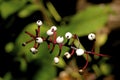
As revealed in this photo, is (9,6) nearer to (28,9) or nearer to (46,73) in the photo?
(28,9)

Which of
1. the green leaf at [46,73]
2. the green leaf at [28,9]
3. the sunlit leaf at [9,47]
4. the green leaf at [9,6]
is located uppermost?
the green leaf at [9,6]

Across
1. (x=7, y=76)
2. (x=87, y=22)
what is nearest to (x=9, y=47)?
(x=7, y=76)

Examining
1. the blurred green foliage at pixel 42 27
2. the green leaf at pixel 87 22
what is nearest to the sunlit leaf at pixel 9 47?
the blurred green foliage at pixel 42 27

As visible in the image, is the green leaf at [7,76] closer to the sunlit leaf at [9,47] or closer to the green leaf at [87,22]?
the sunlit leaf at [9,47]

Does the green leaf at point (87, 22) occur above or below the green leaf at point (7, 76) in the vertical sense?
above

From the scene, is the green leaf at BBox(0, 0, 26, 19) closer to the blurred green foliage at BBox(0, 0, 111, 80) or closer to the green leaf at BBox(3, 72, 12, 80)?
the blurred green foliage at BBox(0, 0, 111, 80)

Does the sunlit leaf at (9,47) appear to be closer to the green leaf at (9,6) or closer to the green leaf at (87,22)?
the green leaf at (9,6)

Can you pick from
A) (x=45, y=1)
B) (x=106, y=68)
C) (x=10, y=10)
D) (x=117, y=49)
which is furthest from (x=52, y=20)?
(x=117, y=49)

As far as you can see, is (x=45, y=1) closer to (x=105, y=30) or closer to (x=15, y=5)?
(x=15, y=5)

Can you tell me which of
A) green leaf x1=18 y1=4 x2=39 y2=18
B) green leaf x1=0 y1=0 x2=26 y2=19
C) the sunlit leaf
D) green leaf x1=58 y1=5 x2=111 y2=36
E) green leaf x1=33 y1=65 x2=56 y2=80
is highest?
green leaf x1=0 y1=0 x2=26 y2=19

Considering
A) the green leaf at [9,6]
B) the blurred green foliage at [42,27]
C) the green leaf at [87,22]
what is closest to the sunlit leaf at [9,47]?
the blurred green foliage at [42,27]

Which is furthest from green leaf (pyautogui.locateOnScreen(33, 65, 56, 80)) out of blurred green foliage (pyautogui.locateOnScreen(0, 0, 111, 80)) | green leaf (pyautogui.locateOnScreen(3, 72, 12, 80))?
green leaf (pyautogui.locateOnScreen(3, 72, 12, 80))
